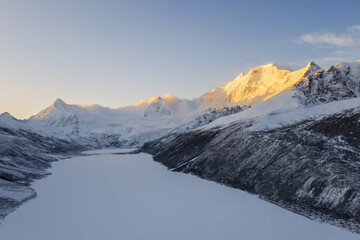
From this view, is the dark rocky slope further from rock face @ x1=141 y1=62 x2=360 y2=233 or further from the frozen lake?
the frozen lake

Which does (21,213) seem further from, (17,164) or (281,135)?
(281,135)

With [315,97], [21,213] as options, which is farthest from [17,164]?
[315,97]

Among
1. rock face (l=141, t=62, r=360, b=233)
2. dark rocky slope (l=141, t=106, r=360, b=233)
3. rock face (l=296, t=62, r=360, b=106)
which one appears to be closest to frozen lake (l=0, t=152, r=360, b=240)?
dark rocky slope (l=141, t=106, r=360, b=233)

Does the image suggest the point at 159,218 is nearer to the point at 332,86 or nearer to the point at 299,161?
the point at 299,161

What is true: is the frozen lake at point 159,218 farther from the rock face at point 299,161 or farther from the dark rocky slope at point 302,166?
the rock face at point 299,161

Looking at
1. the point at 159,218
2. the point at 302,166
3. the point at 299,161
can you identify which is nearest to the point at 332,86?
the point at 299,161
